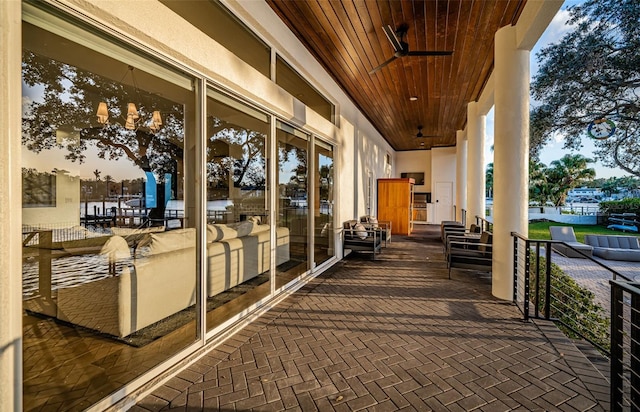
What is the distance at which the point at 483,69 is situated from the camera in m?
5.76

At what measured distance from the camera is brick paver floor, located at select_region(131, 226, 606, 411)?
2010 mm

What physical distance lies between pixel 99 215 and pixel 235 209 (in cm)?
134

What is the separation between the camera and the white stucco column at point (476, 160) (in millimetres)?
7520

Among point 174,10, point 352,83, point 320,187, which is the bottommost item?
point 320,187

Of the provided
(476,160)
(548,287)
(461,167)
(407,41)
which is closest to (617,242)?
(461,167)

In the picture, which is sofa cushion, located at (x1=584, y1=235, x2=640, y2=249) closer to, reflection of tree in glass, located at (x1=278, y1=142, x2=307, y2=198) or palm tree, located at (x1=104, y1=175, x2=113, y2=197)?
reflection of tree in glass, located at (x1=278, y1=142, x2=307, y2=198)

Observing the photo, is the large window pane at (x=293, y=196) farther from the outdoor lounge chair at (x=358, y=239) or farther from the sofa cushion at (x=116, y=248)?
the sofa cushion at (x=116, y=248)

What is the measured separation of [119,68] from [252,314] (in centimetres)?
266

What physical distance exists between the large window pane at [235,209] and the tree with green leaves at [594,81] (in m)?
10.0

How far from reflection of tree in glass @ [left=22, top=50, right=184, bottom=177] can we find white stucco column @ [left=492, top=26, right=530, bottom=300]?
4024 mm

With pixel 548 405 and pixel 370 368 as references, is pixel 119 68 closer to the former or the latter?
pixel 370 368

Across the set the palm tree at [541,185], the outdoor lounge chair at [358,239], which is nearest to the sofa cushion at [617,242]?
the outdoor lounge chair at [358,239]

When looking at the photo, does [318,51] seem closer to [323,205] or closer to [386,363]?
[323,205]

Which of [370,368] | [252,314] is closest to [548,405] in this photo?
[370,368]
